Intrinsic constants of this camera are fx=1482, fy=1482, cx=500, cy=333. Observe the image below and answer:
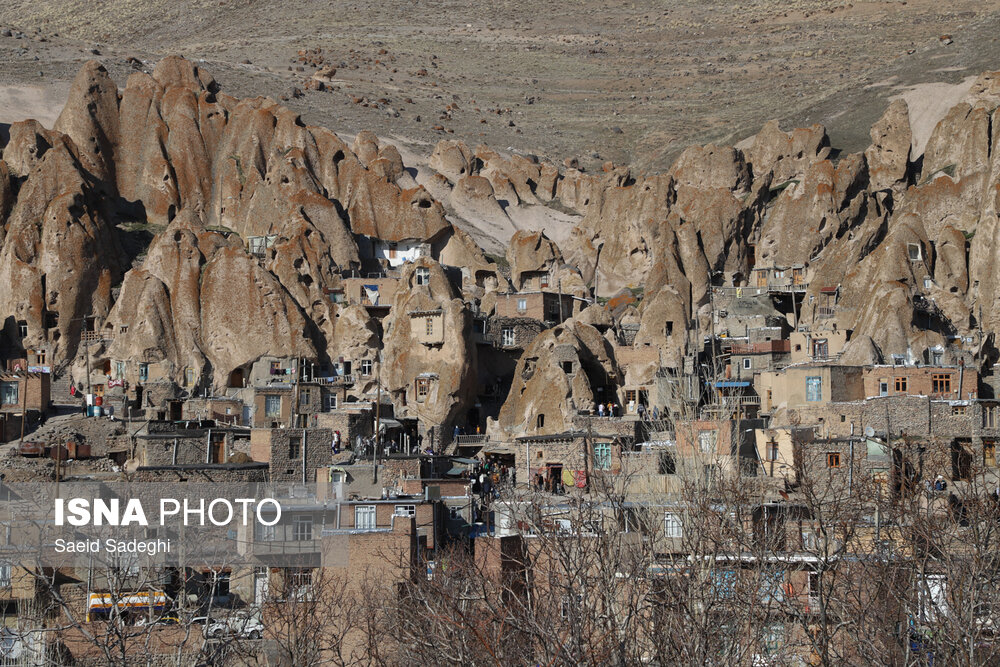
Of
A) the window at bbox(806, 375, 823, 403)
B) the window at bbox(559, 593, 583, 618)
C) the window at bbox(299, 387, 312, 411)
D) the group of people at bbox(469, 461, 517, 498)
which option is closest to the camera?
the window at bbox(559, 593, 583, 618)

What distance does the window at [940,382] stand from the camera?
6631cm

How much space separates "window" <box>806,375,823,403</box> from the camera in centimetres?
6681

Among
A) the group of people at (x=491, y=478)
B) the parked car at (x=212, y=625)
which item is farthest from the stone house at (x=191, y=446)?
the parked car at (x=212, y=625)

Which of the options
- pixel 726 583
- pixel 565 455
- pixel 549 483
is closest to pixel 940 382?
pixel 565 455

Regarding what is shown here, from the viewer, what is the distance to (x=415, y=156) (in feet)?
457

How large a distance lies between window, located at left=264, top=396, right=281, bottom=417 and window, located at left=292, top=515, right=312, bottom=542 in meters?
23.8

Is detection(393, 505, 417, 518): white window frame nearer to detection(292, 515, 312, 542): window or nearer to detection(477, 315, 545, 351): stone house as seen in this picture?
detection(292, 515, 312, 542): window

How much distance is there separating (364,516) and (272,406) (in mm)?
26037

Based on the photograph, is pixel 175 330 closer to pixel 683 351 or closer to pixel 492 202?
pixel 683 351

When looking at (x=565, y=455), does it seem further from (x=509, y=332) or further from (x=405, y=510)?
(x=509, y=332)

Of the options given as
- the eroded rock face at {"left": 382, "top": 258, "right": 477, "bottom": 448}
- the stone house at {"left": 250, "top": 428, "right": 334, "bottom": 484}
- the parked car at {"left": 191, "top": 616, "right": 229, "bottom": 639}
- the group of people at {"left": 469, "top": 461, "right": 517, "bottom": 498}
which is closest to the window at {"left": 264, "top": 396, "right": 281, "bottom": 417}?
the eroded rock face at {"left": 382, "top": 258, "right": 477, "bottom": 448}

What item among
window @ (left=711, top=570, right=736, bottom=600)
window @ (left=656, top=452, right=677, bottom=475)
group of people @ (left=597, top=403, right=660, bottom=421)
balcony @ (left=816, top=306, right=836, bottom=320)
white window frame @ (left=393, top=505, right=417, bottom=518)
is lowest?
window @ (left=711, top=570, right=736, bottom=600)

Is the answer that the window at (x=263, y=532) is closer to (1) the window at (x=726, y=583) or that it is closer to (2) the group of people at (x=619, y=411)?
(1) the window at (x=726, y=583)

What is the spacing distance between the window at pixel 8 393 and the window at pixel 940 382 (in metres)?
44.9
